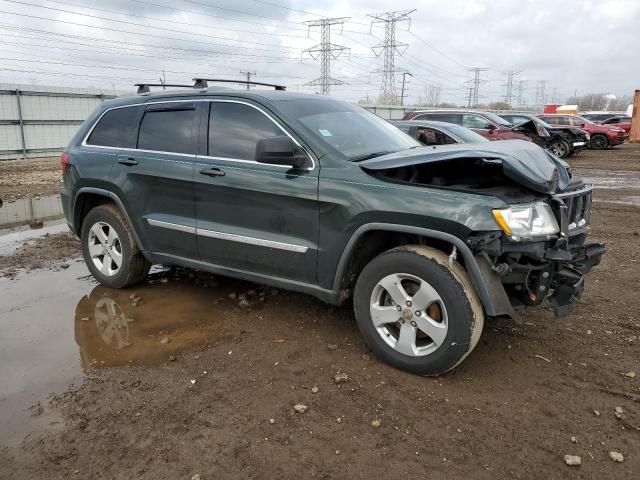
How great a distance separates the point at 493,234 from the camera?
3.13 m

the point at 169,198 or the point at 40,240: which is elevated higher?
the point at 169,198

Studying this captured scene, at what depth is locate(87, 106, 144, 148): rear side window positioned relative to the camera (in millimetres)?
4918

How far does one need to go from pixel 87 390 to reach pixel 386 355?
1968 millimetres

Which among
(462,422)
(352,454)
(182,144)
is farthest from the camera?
(182,144)

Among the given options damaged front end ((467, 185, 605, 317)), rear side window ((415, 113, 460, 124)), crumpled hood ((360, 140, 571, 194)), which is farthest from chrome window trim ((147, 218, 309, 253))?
rear side window ((415, 113, 460, 124))

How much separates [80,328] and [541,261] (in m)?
3.60

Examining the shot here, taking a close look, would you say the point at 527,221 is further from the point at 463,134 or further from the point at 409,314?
the point at 463,134

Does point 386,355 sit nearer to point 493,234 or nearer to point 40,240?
point 493,234

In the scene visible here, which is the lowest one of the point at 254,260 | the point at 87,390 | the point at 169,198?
the point at 87,390

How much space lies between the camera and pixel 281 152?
3670mm

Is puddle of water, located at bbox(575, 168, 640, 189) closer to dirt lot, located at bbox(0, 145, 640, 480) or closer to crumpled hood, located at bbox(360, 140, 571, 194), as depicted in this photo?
dirt lot, located at bbox(0, 145, 640, 480)

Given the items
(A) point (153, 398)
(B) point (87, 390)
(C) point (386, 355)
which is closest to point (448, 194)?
(C) point (386, 355)

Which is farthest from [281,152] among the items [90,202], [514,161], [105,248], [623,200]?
[623,200]

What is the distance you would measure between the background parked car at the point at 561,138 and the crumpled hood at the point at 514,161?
17276mm
